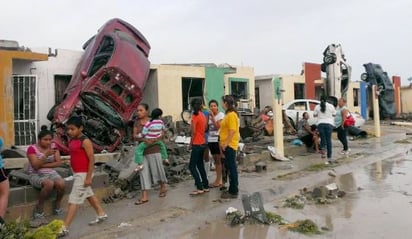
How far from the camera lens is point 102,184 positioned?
684cm

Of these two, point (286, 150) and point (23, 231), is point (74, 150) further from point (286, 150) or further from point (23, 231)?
point (286, 150)

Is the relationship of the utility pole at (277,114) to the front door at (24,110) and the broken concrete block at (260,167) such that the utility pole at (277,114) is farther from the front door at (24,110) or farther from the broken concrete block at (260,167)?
the front door at (24,110)

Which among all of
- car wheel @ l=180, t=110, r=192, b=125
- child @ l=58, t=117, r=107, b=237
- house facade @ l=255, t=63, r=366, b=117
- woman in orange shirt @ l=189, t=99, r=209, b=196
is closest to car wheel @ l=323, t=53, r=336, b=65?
car wheel @ l=180, t=110, r=192, b=125

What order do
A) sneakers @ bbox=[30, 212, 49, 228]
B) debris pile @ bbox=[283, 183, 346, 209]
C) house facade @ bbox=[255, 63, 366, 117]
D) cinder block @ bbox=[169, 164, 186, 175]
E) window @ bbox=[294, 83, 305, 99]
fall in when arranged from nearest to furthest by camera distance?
1. sneakers @ bbox=[30, 212, 49, 228]
2. debris pile @ bbox=[283, 183, 346, 209]
3. cinder block @ bbox=[169, 164, 186, 175]
4. house facade @ bbox=[255, 63, 366, 117]
5. window @ bbox=[294, 83, 305, 99]

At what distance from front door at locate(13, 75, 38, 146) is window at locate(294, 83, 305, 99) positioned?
18386 millimetres

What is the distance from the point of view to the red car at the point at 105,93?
10.1 metres

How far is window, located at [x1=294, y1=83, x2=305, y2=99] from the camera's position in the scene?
26.5 metres

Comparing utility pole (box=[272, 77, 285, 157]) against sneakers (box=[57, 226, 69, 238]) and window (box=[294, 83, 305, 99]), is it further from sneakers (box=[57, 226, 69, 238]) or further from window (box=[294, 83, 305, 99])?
window (box=[294, 83, 305, 99])

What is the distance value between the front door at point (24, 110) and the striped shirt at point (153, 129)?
571 centimetres

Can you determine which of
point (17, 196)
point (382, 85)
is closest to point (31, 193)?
point (17, 196)

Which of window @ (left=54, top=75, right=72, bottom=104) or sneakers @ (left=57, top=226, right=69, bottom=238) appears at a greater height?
window @ (left=54, top=75, right=72, bottom=104)

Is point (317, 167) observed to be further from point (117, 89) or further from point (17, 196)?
point (17, 196)

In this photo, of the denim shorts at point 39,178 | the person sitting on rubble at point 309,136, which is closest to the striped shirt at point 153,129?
the denim shorts at point 39,178

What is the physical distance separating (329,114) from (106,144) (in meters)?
5.61
